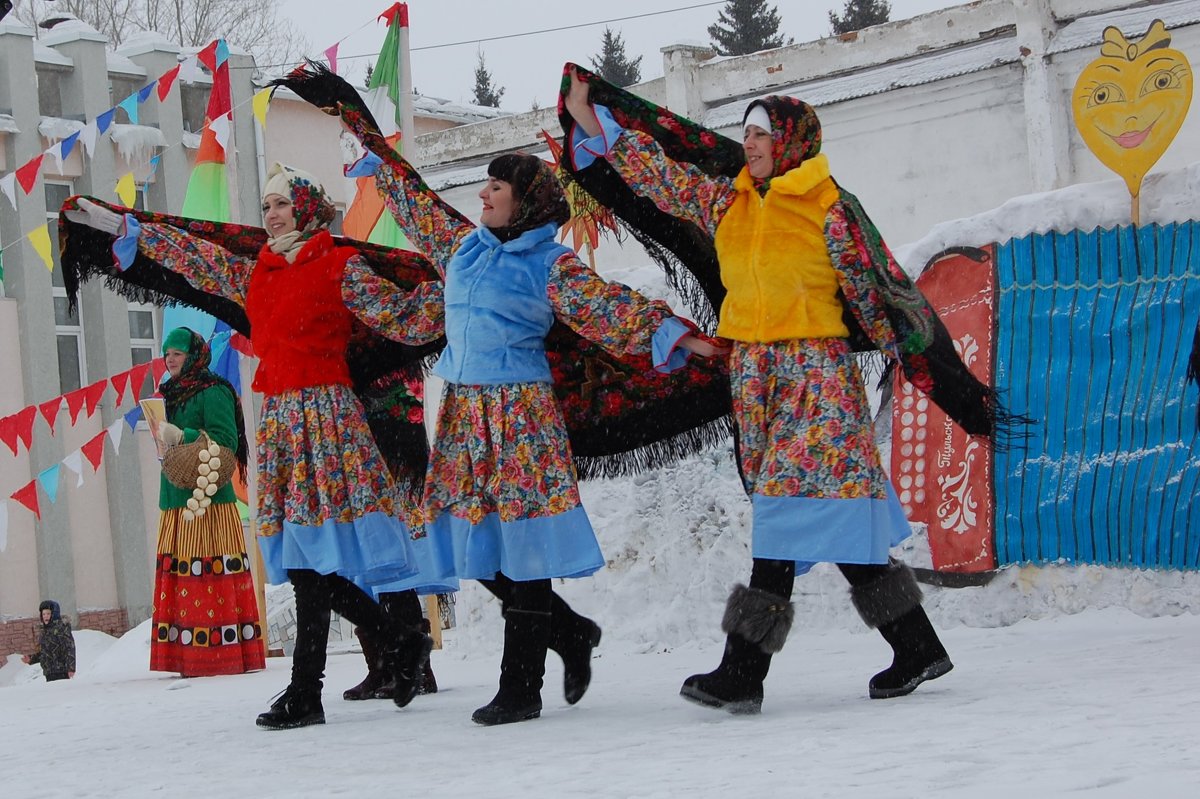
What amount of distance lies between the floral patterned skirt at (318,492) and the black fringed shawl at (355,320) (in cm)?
35

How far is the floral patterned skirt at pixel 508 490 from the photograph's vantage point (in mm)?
4402

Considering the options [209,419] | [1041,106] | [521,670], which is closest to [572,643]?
[521,670]

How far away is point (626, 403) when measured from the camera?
496cm

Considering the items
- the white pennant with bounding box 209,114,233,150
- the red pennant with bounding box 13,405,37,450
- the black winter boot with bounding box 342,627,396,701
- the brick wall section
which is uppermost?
the white pennant with bounding box 209,114,233,150

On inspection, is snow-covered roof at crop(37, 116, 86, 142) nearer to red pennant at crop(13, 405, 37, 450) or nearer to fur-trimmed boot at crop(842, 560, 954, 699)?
red pennant at crop(13, 405, 37, 450)

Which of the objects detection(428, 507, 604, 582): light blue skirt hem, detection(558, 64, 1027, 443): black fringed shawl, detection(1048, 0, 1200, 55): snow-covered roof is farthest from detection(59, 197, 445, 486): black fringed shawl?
detection(1048, 0, 1200, 55): snow-covered roof

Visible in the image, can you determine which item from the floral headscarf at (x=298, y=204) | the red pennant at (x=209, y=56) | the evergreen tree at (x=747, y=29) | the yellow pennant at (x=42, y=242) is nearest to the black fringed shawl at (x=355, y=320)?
the floral headscarf at (x=298, y=204)

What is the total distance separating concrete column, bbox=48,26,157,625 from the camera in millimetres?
17234

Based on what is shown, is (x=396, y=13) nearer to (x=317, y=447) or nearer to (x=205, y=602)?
(x=205, y=602)

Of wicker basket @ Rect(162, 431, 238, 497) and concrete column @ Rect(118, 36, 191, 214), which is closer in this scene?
wicker basket @ Rect(162, 431, 238, 497)

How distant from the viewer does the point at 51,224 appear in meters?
16.4

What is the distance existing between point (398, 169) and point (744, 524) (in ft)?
7.55

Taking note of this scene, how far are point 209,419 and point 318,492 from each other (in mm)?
3148

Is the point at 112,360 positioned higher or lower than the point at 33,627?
higher
